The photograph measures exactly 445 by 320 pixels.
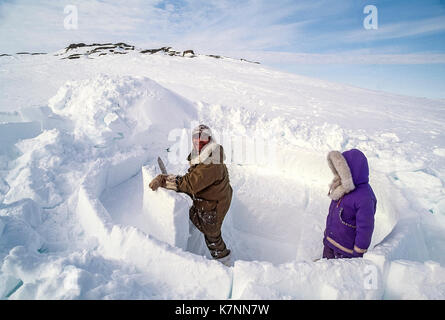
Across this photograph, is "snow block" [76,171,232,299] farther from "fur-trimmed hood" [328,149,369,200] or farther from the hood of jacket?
the hood of jacket

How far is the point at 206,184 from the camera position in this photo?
2549 millimetres

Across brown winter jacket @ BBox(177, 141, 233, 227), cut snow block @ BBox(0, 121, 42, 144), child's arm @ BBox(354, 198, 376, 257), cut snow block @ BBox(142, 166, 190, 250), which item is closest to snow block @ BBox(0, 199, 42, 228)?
cut snow block @ BBox(142, 166, 190, 250)

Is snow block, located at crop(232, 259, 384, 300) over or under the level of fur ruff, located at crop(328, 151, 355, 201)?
under

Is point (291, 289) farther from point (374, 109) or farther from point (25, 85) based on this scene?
point (25, 85)

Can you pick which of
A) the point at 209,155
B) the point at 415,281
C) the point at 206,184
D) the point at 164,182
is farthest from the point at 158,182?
the point at 415,281

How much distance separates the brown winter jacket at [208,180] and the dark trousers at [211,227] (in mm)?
74

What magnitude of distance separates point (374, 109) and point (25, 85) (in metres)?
12.7

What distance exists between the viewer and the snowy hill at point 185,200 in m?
1.85

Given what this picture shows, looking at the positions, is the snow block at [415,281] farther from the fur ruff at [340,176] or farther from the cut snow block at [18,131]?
the cut snow block at [18,131]

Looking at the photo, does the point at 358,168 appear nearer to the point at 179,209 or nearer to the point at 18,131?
the point at 179,209

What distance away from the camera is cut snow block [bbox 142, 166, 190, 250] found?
8.77 feet

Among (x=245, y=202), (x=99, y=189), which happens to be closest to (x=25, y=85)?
(x=99, y=189)

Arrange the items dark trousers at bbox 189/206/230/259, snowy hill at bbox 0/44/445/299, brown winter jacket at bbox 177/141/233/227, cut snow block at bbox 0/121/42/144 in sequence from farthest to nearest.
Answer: cut snow block at bbox 0/121/42/144
dark trousers at bbox 189/206/230/259
brown winter jacket at bbox 177/141/233/227
snowy hill at bbox 0/44/445/299
